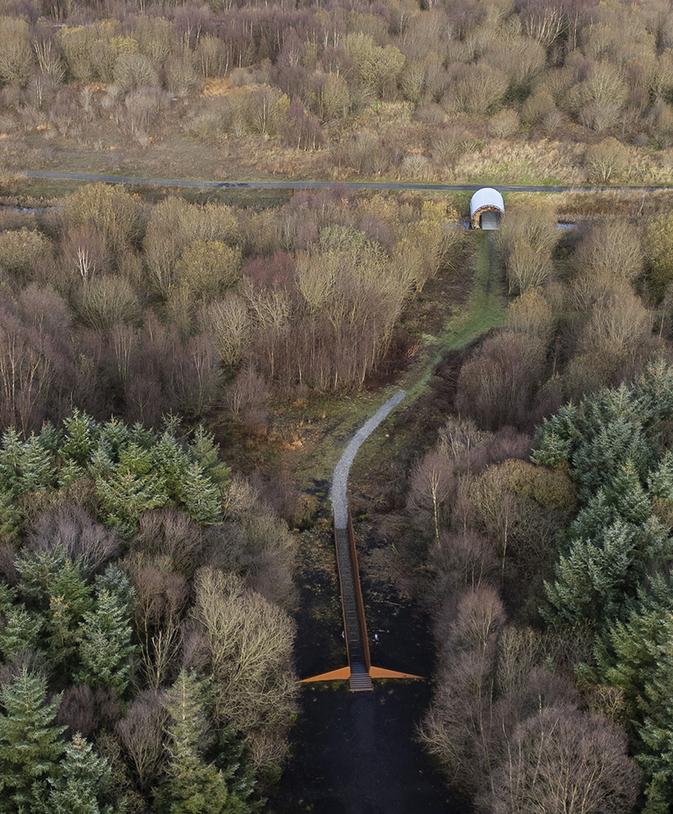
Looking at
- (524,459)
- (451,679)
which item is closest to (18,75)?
(524,459)

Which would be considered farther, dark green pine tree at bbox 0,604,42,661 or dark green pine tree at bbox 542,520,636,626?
dark green pine tree at bbox 542,520,636,626

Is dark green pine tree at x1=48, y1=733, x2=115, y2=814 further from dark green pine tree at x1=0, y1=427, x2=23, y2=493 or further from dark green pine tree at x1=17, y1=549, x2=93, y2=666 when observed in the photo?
dark green pine tree at x1=0, y1=427, x2=23, y2=493

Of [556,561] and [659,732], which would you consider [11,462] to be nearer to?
[556,561]

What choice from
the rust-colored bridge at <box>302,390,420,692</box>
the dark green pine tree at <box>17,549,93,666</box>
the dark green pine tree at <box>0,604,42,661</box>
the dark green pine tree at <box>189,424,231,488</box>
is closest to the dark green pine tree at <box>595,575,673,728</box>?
the rust-colored bridge at <box>302,390,420,692</box>

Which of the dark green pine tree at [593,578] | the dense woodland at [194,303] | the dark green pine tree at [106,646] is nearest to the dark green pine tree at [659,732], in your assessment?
the dark green pine tree at [593,578]

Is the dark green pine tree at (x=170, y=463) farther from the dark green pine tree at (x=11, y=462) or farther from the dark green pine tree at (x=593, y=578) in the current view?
the dark green pine tree at (x=593, y=578)

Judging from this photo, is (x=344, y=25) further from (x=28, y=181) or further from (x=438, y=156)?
(x=28, y=181)
